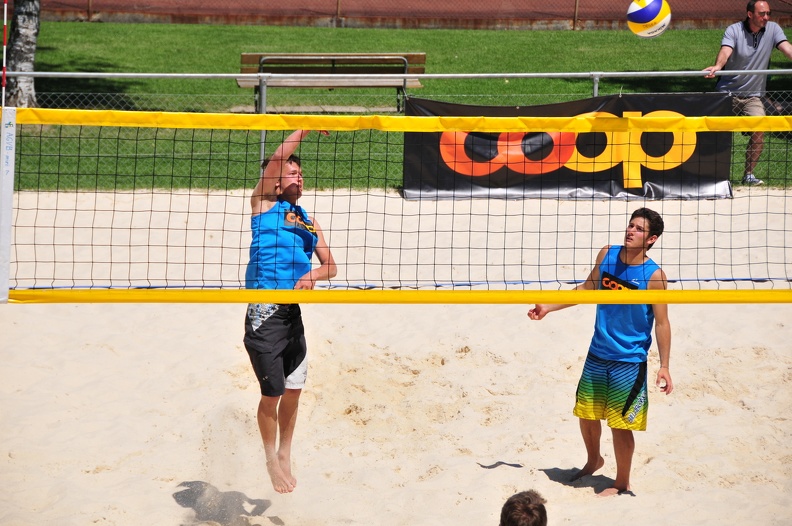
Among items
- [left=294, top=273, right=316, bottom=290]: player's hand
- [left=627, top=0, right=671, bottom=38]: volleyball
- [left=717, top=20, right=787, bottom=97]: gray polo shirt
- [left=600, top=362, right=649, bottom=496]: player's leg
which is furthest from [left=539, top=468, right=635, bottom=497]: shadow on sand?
[left=717, top=20, right=787, bottom=97]: gray polo shirt

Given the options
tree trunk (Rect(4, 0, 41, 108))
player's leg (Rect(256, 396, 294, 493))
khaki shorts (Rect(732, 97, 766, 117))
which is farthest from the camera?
tree trunk (Rect(4, 0, 41, 108))

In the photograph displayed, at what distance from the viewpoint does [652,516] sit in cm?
540

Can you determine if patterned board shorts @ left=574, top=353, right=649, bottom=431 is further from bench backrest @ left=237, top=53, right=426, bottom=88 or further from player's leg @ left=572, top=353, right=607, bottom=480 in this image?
bench backrest @ left=237, top=53, right=426, bottom=88

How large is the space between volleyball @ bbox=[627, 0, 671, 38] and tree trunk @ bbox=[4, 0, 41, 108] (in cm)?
818

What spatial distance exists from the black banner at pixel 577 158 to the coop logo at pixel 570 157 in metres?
0.01

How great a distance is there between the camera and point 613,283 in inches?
215

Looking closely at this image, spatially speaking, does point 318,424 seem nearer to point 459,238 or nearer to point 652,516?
point 652,516

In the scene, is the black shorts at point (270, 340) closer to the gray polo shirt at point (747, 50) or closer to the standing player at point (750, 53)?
the standing player at point (750, 53)

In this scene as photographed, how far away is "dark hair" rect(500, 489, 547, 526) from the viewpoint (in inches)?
142

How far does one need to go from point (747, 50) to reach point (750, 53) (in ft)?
0.17

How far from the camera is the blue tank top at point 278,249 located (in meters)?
5.26

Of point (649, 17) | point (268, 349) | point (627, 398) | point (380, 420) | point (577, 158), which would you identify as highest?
point (649, 17)

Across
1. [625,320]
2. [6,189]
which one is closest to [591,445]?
[625,320]

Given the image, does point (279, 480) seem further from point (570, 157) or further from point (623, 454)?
point (570, 157)
